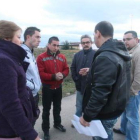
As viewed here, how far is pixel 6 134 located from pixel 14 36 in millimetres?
930

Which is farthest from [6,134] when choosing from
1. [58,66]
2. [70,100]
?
[70,100]

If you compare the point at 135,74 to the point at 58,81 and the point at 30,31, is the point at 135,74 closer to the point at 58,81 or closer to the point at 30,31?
the point at 58,81

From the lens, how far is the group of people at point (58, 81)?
1.50m

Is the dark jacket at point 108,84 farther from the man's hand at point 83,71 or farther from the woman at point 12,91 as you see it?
the man's hand at point 83,71

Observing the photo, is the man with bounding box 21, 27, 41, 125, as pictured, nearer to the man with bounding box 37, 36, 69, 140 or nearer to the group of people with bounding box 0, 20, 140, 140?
the group of people with bounding box 0, 20, 140, 140

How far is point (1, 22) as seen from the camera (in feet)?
5.50

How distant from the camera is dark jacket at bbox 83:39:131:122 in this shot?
6.66 ft

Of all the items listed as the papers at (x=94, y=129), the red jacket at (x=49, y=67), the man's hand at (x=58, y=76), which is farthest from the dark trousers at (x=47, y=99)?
the papers at (x=94, y=129)

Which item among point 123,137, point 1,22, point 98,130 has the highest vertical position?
point 1,22

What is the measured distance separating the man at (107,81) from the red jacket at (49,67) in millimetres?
1409

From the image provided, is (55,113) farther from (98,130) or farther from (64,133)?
(98,130)

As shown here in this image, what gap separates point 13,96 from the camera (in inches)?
57.8

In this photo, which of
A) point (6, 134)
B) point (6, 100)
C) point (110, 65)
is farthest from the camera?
point (110, 65)

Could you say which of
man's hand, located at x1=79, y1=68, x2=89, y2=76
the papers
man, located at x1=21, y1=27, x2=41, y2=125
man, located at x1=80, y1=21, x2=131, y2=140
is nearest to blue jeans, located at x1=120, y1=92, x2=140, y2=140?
man, located at x1=80, y1=21, x2=131, y2=140
